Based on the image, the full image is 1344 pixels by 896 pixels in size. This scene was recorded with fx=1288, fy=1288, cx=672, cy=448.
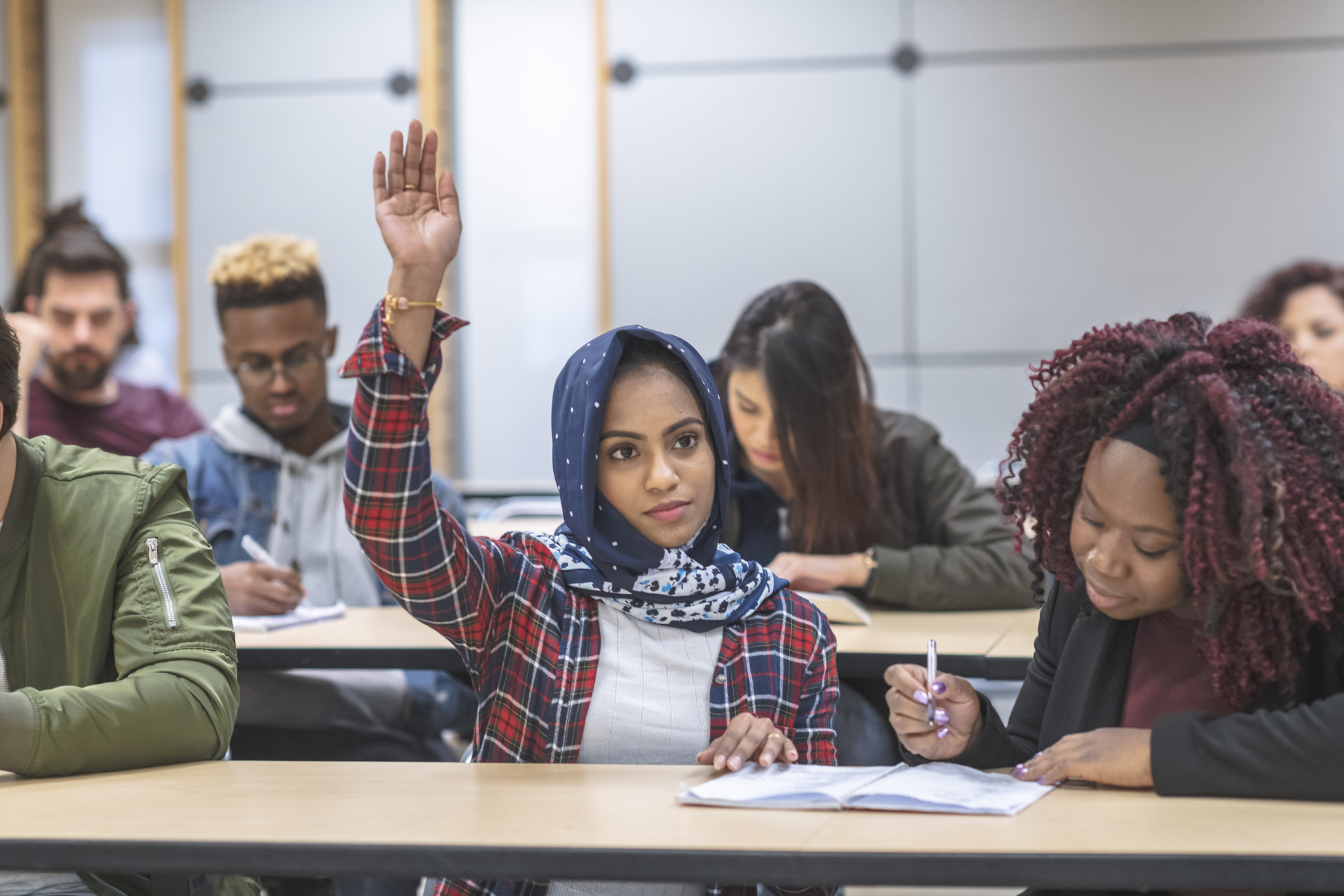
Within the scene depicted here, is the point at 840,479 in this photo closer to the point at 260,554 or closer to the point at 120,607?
the point at 260,554

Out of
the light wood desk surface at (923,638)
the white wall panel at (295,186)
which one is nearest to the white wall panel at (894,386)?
the white wall panel at (295,186)

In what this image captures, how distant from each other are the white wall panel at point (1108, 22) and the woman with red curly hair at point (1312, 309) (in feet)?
4.13

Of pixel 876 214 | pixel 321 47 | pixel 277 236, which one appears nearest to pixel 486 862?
pixel 277 236

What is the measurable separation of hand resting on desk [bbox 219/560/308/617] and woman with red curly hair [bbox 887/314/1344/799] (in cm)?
138

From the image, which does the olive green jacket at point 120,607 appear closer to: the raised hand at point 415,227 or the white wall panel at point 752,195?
the raised hand at point 415,227

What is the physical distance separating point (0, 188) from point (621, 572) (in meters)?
4.65

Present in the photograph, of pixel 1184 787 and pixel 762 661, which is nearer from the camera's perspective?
pixel 1184 787

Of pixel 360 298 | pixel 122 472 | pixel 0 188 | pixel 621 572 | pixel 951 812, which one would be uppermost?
pixel 0 188

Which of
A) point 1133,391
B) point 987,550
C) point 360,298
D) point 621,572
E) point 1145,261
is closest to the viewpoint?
point 1133,391

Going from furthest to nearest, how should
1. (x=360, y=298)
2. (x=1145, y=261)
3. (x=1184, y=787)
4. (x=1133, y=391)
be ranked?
(x=360, y=298) → (x=1145, y=261) → (x=1133, y=391) → (x=1184, y=787)

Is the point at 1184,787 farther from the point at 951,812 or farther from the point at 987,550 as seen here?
the point at 987,550

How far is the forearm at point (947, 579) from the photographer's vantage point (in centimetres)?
252

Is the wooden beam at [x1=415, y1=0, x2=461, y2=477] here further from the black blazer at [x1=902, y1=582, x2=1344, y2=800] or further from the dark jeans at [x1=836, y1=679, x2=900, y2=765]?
the black blazer at [x1=902, y1=582, x2=1344, y2=800]

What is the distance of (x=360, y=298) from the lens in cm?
504
